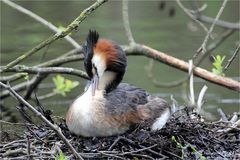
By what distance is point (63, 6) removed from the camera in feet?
57.3

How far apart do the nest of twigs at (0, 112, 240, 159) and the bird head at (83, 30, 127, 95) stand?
450 mm

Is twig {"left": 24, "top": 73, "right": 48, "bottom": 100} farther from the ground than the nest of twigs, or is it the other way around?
twig {"left": 24, "top": 73, "right": 48, "bottom": 100}

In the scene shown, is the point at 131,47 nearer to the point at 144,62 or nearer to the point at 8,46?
the point at 144,62

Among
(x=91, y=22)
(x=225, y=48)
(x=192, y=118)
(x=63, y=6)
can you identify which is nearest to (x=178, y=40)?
(x=225, y=48)

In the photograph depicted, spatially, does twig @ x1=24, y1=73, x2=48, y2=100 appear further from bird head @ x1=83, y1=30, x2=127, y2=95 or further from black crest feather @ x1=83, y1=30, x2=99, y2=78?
black crest feather @ x1=83, y1=30, x2=99, y2=78

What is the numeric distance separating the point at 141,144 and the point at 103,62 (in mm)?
717

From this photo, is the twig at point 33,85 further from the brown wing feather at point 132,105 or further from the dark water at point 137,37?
the brown wing feather at point 132,105

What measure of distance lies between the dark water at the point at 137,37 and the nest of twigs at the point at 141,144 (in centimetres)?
243

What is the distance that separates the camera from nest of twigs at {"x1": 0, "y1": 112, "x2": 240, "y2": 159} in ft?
17.1

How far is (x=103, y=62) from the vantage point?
5660mm

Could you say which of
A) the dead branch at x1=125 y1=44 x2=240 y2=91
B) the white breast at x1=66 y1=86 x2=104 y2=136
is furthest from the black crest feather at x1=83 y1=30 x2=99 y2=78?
the dead branch at x1=125 y1=44 x2=240 y2=91

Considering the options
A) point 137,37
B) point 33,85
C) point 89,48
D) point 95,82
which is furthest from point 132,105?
point 137,37

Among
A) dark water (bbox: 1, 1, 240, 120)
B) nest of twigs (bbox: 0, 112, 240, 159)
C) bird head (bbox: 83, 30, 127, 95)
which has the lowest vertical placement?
nest of twigs (bbox: 0, 112, 240, 159)

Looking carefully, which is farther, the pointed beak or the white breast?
the pointed beak
